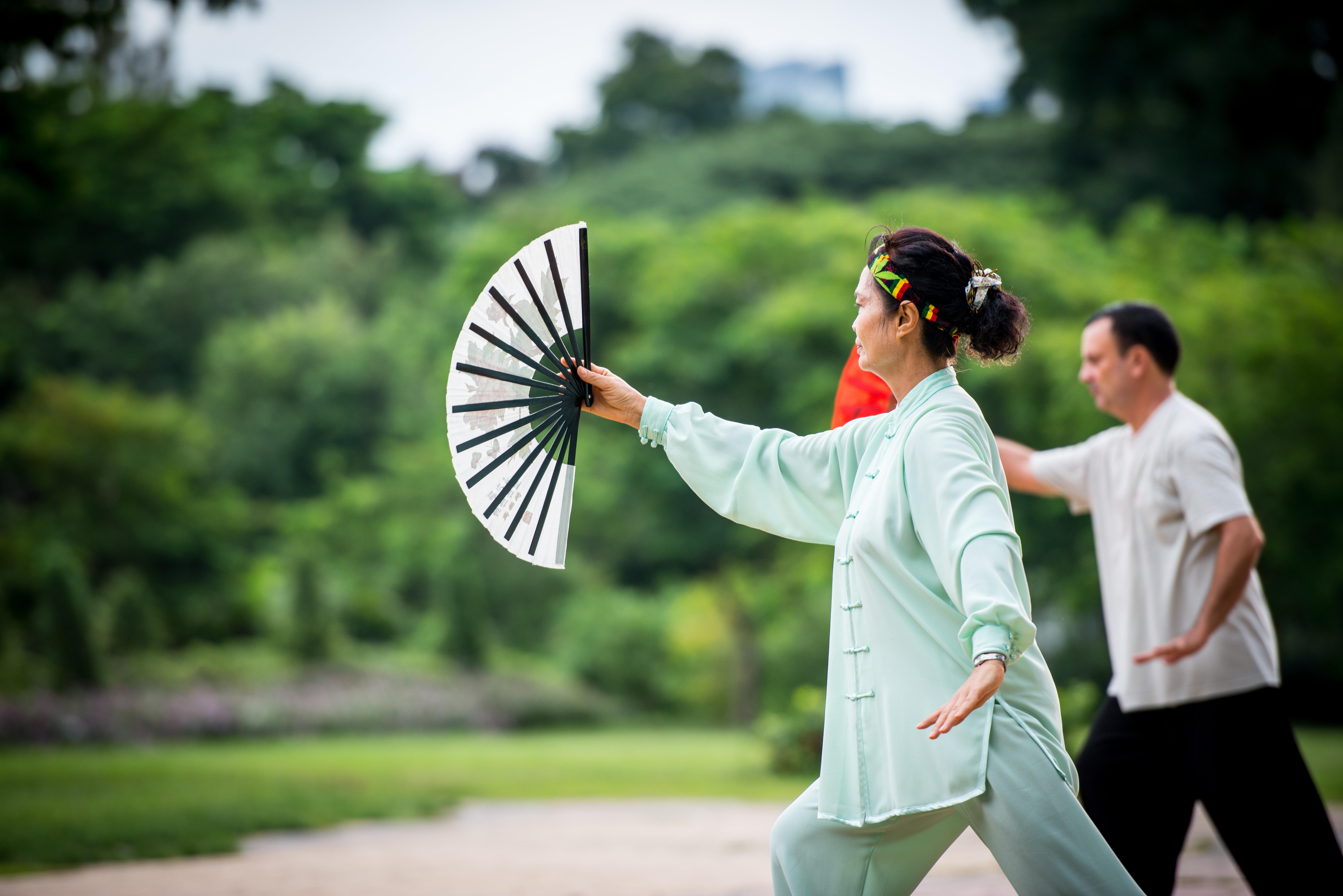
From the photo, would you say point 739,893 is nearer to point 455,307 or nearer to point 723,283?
point 723,283

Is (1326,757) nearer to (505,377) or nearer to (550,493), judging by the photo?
(550,493)

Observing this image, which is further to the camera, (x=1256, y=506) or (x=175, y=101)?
(x=175, y=101)

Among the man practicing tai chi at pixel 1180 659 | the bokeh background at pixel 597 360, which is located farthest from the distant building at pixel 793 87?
the man practicing tai chi at pixel 1180 659

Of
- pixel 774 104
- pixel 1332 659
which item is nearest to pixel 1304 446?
pixel 1332 659

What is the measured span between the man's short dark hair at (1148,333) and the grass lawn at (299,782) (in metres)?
4.61

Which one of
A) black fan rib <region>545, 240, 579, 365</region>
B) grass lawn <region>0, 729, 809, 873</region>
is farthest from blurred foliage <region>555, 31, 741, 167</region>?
black fan rib <region>545, 240, 579, 365</region>

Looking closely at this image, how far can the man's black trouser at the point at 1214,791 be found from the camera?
2711 mm

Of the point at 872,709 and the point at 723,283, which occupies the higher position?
the point at 723,283

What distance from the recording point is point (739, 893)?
4168 mm

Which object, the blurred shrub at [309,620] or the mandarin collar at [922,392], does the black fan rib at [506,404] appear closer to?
the mandarin collar at [922,392]

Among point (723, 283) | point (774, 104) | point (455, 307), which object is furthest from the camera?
point (774, 104)

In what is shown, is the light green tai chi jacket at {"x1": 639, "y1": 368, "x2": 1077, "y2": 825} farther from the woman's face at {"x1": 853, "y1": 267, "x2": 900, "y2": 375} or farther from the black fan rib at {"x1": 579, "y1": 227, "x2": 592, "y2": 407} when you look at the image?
the black fan rib at {"x1": 579, "y1": 227, "x2": 592, "y2": 407}

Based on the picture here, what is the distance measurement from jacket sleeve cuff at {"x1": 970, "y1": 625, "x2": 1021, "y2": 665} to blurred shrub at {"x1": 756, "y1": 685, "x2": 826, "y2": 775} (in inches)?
274

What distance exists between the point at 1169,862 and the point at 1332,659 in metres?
11.2
